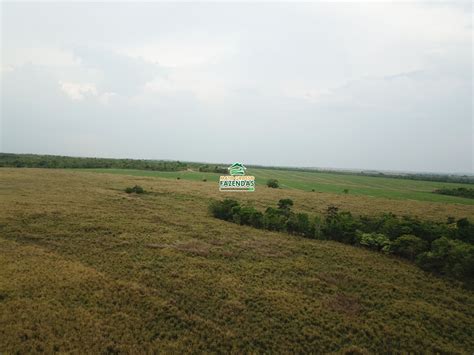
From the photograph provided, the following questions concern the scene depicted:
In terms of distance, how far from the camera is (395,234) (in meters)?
24.0

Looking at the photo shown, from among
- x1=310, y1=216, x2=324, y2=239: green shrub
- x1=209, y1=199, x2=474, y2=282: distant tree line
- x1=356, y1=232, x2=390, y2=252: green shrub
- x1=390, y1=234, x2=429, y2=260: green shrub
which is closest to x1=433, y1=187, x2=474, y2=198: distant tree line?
x1=209, y1=199, x2=474, y2=282: distant tree line

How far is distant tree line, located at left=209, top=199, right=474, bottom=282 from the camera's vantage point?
1876cm

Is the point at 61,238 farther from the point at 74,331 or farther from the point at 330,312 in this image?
the point at 330,312

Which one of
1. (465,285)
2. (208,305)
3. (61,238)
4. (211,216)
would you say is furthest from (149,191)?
(465,285)

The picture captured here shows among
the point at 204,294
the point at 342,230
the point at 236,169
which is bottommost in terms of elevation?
the point at 204,294

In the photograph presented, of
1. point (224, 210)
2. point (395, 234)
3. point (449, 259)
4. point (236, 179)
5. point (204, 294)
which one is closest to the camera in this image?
point (204, 294)

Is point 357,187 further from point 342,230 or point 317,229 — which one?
point 317,229

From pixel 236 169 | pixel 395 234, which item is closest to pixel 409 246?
pixel 395 234

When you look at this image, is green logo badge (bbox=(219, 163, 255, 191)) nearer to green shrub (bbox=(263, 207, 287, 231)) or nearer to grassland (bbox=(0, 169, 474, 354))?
green shrub (bbox=(263, 207, 287, 231))

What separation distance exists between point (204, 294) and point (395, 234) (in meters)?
19.2

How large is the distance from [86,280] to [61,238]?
319 inches

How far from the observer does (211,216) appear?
107 ft

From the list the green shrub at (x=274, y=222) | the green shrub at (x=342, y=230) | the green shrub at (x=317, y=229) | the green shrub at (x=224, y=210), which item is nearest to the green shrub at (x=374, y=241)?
the green shrub at (x=342, y=230)

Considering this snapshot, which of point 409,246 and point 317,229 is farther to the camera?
point 317,229
